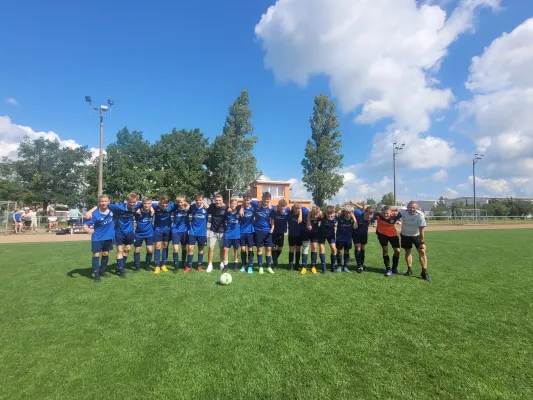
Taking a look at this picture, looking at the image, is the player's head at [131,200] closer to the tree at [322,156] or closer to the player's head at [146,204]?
the player's head at [146,204]

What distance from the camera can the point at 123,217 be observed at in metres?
7.67

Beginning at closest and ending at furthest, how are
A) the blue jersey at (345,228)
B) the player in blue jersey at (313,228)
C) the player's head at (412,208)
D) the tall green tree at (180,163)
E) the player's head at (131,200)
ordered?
1. the player's head at (131,200)
2. the player's head at (412,208)
3. the player in blue jersey at (313,228)
4. the blue jersey at (345,228)
5. the tall green tree at (180,163)

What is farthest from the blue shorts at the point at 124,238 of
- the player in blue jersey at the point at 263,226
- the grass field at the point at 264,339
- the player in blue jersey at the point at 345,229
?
the player in blue jersey at the point at 345,229

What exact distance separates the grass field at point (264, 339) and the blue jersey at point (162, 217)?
60.3 inches

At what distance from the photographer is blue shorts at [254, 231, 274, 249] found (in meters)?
8.20

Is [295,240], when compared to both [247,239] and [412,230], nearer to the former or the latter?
[247,239]

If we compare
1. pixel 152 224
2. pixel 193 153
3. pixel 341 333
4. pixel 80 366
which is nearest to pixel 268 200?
pixel 152 224

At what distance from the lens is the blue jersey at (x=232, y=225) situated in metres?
8.08

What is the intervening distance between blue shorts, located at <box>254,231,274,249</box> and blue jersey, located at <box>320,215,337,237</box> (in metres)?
1.50

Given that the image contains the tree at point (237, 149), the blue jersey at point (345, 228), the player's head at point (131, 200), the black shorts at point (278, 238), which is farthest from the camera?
the tree at point (237, 149)

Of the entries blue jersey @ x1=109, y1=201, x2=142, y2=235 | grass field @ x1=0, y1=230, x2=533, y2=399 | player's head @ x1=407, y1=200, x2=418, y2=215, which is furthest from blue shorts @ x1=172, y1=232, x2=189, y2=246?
player's head @ x1=407, y1=200, x2=418, y2=215

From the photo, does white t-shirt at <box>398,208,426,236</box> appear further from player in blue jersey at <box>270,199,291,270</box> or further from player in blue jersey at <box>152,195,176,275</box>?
player in blue jersey at <box>152,195,176,275</box>

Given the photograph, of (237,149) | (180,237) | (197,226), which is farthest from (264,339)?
(237,149)

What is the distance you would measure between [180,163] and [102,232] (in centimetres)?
3667
